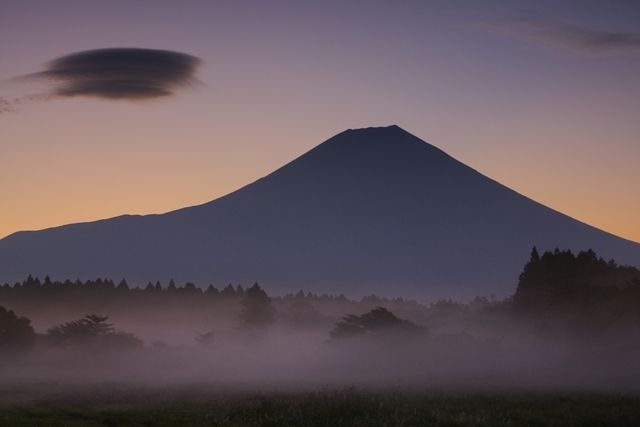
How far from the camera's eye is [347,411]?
30156mm

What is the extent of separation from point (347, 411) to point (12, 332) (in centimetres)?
5779

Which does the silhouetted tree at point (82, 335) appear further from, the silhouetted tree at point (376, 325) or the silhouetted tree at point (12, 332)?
the silhouetted tree at point (376, 325)

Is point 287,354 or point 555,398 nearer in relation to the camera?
point 555,398

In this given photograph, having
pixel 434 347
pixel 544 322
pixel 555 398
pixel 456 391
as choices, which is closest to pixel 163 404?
pixel 456 391

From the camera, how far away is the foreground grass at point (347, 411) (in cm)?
2852

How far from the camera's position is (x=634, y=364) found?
52.8 m

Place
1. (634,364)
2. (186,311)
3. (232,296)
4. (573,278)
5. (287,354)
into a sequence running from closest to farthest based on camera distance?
(634,364), (573,278), (287,354), (186,311), (232,296)

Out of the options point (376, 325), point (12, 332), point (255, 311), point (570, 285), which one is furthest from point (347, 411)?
point (255, 311)

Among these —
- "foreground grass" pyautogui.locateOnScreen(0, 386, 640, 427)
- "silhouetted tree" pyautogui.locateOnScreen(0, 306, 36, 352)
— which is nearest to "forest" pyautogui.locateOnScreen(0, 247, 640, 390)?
"silhouetted tree" pyautogui.locateOnScreen(0, 306, 36, 352)

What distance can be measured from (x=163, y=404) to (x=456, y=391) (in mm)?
16964

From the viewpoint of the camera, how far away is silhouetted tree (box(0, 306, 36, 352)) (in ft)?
247

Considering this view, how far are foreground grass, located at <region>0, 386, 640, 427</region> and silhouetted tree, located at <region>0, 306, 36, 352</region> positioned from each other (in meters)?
39.7

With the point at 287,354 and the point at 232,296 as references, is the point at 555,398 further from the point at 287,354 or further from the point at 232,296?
the point at 232,296

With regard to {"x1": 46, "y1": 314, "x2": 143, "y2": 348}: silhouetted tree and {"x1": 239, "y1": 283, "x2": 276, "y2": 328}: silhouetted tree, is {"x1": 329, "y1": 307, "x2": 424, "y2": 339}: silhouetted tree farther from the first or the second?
{"x1": 46, "y1": 314, "x2": 143, "y2": 348}: silhouetted tree
